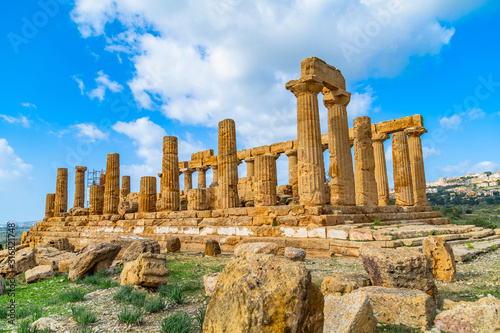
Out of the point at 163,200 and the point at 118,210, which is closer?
the point at 163,200

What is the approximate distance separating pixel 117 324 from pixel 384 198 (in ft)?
57.7

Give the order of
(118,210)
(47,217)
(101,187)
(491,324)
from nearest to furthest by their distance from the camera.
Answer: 1. (491,324)
2. (118,210)
3. (101,187)
4. (47,217)

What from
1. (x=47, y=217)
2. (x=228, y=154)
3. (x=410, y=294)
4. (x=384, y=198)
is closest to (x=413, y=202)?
(x=384, y=198)

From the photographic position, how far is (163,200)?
17812 mm

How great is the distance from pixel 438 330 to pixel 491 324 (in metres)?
0.48

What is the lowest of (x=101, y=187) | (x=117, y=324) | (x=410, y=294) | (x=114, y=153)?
(x=117, y=324)

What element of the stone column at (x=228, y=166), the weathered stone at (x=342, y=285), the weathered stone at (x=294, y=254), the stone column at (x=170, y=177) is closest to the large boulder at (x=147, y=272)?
the weathered stone at (x=342, y=285)

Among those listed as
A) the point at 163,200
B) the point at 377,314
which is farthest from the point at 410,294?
the point at 163,200

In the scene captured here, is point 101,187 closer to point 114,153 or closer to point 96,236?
point 114,153

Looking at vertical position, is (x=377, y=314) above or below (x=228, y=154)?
below

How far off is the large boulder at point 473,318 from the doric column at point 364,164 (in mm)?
12574

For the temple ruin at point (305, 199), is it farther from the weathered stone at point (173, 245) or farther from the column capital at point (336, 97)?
the weathered stone at point (173, 245)

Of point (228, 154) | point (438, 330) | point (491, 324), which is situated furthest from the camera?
point (228, 154)

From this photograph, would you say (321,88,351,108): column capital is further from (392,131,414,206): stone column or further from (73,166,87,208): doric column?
(73,166,87,208): doric column
